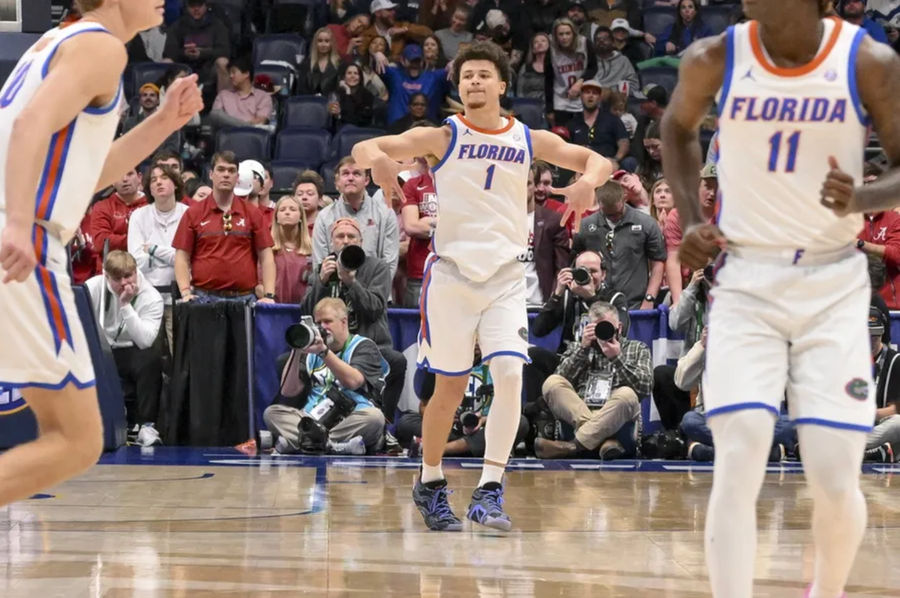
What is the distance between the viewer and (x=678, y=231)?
10.9 meters

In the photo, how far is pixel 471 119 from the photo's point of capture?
6863 mm

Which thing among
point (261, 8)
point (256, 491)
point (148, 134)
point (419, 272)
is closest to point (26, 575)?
point (148, 134)

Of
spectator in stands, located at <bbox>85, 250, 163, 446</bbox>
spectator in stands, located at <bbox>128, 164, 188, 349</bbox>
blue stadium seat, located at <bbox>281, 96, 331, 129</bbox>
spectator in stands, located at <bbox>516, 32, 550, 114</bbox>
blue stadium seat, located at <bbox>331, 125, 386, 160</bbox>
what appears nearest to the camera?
spectator in stands, located at <bbox>85, 250, 163, 446</bbox>

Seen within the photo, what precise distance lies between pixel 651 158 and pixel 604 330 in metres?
4.52

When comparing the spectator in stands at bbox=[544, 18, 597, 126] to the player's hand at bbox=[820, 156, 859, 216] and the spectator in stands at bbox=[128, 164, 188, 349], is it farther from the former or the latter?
the player's hand at bbox=[820, 156, 859, 216]

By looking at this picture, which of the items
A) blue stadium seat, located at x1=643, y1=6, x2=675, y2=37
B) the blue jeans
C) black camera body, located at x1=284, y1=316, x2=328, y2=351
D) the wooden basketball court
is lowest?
the blue jeans

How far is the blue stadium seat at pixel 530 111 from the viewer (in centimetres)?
1472

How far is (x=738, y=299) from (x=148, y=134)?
6.67 feet

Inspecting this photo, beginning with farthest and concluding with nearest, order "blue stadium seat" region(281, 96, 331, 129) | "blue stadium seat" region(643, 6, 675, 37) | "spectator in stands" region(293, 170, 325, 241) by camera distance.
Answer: "blue stadium seat" region(643, 6, 675, 37) < "blue stadium seat" region(281, 96, 331, 129) < "spectator in stands" region(293, 170, 325, 241)

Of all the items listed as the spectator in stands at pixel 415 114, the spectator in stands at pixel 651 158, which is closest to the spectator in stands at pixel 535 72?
the spectator in stands at pixel 415 114

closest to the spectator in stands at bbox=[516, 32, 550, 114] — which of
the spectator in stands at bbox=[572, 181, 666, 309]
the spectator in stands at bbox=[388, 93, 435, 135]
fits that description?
the spectator in stands at bbox=[388, 93, 435, 135]

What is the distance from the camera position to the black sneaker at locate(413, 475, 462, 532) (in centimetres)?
666

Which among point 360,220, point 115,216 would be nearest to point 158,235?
point 115,216

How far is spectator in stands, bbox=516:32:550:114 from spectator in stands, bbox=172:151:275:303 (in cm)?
565
